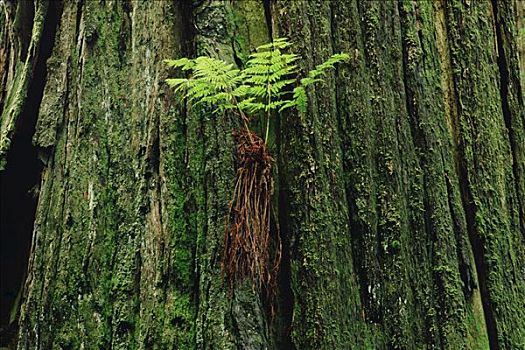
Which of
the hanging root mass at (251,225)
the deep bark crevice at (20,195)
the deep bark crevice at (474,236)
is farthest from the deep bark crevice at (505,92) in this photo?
the deep bark crevice at (20,195)

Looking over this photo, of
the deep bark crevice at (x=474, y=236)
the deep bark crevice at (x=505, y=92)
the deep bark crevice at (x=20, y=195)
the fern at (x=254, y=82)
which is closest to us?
the fern at (x=254, y=82)

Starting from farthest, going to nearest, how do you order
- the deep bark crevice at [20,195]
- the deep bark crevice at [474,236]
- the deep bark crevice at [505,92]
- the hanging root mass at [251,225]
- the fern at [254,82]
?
the deep bark crevice at [20,195] < the deep bark crevice at [505,92] < the deep bark crevice at [474,236] < the hanging root mass at [251,225] < the fern at [254,82]

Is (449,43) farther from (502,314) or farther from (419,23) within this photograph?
(502,314)

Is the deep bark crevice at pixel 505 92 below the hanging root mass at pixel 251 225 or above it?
above

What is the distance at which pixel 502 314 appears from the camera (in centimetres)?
355

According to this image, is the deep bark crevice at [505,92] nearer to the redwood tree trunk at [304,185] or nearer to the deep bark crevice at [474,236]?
the redwood tree trunk at [304,185]

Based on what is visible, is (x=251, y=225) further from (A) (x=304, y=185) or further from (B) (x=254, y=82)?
(B) (x=254, y=82)

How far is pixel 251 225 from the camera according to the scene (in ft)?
11.4

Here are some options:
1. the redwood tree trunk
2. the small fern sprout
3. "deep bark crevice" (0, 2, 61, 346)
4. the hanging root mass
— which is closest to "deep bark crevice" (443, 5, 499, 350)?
the redwood tree trunk

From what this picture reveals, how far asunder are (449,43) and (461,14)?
0.78ft

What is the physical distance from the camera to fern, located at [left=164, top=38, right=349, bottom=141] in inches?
130

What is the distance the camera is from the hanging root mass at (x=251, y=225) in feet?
11.2

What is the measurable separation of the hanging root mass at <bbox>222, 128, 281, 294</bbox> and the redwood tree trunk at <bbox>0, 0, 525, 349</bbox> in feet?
0.24

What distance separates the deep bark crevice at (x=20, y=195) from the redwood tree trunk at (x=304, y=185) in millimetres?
154
